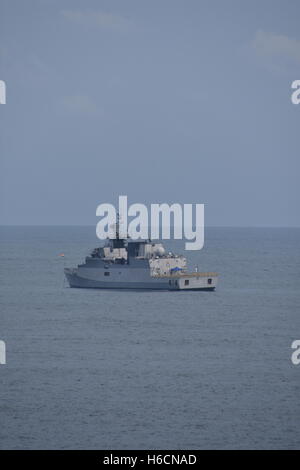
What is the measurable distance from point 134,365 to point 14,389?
10.9 meters

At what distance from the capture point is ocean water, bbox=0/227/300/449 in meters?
51.3

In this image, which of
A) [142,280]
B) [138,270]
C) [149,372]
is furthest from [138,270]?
[149,372]

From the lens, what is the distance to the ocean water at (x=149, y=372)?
5128 centimetres

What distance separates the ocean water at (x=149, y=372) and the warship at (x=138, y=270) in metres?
2.34

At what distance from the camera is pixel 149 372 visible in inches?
2594

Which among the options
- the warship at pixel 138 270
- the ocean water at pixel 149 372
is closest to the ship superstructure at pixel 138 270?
the warship at pixel 138 270

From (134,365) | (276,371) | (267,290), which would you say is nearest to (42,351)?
(134,365)

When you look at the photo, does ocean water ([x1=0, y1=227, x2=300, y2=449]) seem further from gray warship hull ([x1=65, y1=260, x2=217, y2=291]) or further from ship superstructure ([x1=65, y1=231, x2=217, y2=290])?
ship superstructure ([x1=65, y1=231, x2=217, y2=290])

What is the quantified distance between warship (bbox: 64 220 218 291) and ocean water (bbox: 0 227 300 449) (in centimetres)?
234

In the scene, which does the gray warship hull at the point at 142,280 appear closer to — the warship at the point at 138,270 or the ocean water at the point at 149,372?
the warship at the point at 138,270

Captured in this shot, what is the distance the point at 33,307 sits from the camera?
104 m

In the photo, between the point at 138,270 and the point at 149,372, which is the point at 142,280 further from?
the point at 149,372

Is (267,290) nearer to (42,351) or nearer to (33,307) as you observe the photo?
(33,307)

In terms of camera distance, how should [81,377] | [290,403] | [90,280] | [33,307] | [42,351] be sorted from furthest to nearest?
→ 1. [90,280]
2. [33,307]
3. [42,351]
4. [81,377]
5. [290,403]
